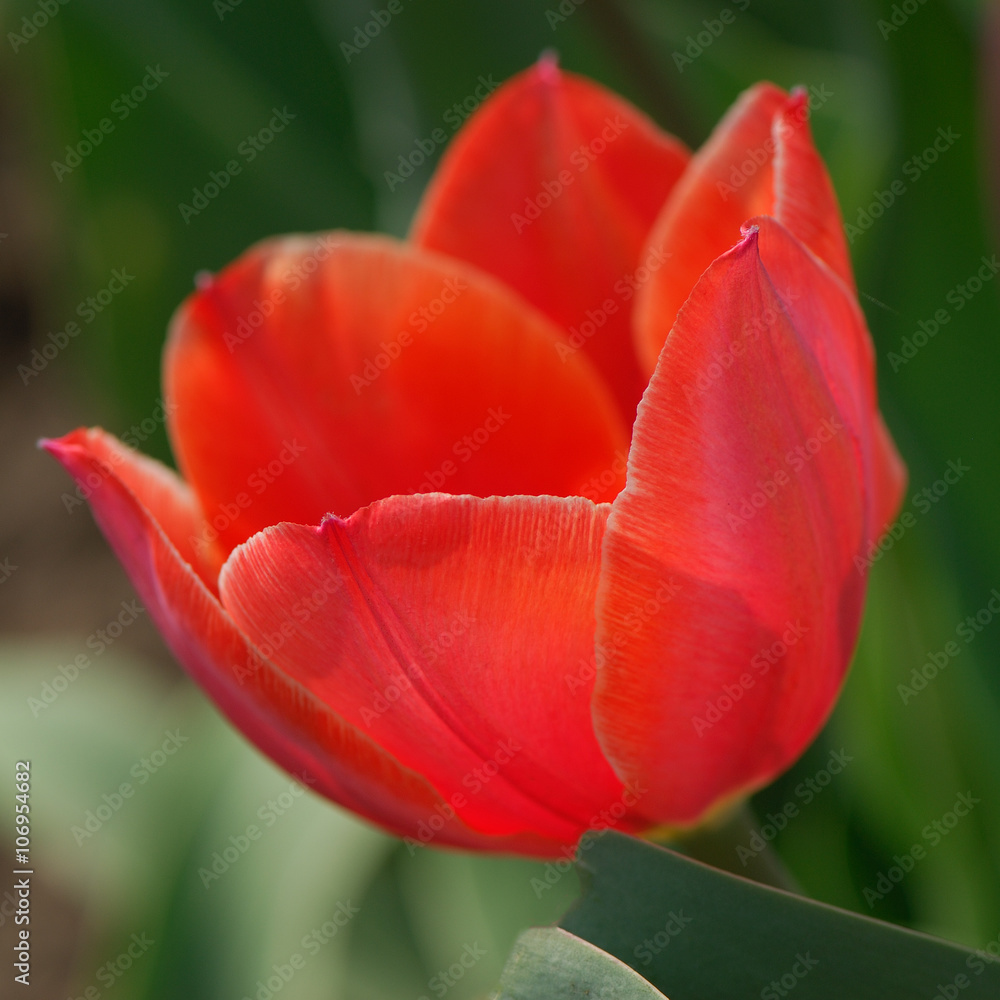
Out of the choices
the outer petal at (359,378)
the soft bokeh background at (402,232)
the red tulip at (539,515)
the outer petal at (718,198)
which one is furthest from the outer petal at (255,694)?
the soft bokeh background at (402,232)

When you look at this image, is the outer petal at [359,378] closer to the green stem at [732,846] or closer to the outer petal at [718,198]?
the outer petal at [718,198]

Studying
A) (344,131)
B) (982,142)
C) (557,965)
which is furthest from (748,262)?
(344,131)

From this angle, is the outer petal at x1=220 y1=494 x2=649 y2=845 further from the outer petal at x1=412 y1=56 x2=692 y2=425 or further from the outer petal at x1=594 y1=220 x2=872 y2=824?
the outer petal at x1=412 y1=56 x2=692 y2=425

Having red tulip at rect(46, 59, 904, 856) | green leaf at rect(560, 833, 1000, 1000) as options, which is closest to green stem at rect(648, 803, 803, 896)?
red tulip at rect(46, 59, 904, 856)

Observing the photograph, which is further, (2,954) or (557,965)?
(2,954)

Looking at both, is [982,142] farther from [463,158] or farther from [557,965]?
[557,965]

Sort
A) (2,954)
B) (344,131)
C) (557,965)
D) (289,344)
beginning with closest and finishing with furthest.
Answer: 1. (557,965)
2. (289,344)
3. (344,131)
4. (2,954)
